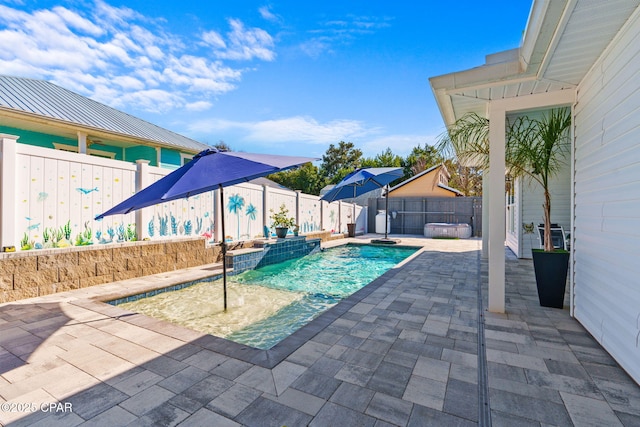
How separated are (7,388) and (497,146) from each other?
5.00 metres

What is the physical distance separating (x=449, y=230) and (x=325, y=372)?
43.3 ft

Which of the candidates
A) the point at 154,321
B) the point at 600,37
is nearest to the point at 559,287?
the point at 600,37

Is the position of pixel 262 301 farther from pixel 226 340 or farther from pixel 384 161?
pixel 384 161

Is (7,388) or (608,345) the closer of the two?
(7,388)

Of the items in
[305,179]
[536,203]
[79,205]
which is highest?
[305,179]

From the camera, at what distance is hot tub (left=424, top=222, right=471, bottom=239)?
13891 mm

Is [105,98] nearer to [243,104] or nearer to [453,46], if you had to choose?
[243,104]

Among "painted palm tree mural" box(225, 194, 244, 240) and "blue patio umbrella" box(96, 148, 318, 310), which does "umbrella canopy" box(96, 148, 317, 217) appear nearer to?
"blue patio umbrella" box(96, 148, 318, 310)

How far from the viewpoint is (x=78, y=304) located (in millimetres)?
3783

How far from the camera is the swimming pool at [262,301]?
140 inches

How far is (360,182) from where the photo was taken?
10930 mm

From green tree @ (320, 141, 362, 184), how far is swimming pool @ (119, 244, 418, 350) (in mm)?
28873

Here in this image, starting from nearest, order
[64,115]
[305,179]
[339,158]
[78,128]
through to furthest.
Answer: [64,115] → [78,128] → [305,179] → [339,158]

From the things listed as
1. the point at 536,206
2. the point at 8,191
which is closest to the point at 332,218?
the point at 536,206
